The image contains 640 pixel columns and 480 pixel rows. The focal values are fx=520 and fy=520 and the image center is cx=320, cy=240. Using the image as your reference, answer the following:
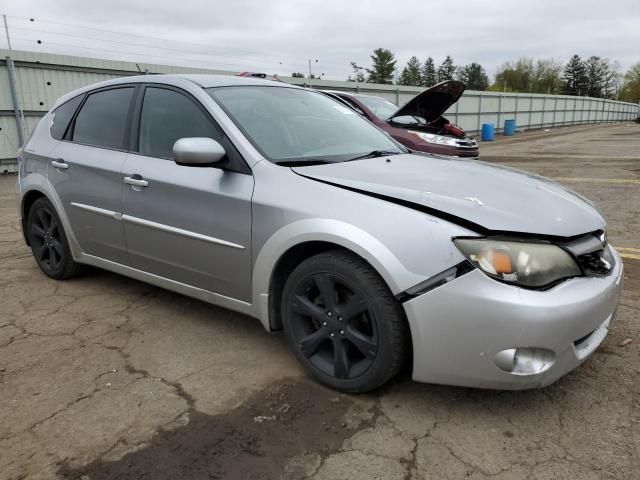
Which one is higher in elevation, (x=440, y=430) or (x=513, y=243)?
(x=513, y=243)

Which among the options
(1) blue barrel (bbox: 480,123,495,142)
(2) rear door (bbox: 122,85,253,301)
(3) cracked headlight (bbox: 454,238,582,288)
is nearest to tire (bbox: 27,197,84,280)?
(2) rear door (bbox: 122,85,253,301)

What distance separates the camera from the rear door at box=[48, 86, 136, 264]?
356cm

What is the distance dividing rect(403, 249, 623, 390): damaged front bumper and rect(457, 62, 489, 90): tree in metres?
97.4

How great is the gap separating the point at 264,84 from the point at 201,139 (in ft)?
3.36

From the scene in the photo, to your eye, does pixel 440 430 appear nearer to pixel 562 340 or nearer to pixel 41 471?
pixel 562 340

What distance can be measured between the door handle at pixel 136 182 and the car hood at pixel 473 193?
1.11m

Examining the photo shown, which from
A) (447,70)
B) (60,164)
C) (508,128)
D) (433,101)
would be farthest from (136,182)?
(447,70)

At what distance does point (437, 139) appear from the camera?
845 cm

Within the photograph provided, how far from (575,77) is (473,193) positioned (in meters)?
108

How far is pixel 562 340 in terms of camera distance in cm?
219

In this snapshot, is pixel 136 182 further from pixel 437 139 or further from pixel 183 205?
pixel 437 139

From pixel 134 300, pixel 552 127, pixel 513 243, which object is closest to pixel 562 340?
pixel 513 243

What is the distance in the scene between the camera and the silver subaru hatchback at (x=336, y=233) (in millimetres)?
2205

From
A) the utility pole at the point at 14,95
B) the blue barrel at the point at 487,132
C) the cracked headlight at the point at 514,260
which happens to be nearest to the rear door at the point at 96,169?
the cracked headlight at the point at 514,260
